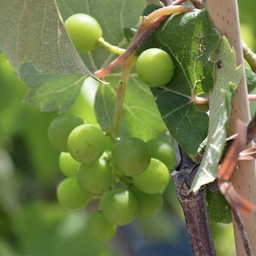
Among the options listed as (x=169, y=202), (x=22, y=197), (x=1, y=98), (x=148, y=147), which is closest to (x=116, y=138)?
(x=148, y=147)

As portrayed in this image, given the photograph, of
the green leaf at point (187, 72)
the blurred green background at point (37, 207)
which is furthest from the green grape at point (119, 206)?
the blurred green background at point (37, 207)

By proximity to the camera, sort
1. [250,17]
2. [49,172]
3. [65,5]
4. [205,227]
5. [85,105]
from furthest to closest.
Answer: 1. [49,172]
2. [250,17]
3. [85,105]
4. [65,5]
5. [205,227]

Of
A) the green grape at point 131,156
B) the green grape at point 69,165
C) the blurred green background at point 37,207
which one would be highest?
the green grape at point 131,156

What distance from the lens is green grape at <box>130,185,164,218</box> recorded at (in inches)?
29.0

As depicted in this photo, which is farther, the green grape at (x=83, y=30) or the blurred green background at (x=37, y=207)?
the blurred green background at (x=37, y=207)

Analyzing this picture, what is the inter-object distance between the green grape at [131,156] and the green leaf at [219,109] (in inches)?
3.5

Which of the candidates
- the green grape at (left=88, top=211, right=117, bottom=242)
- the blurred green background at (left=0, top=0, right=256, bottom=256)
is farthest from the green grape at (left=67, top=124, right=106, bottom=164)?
the blurred green background at (left=0, top=0, right=256, bottom=256)

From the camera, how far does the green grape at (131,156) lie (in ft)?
2.14

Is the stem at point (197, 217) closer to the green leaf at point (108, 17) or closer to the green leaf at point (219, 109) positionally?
the green leaf at point (219, 109)

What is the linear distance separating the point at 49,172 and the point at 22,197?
0.24 m

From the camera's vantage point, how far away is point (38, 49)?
0.65 meters

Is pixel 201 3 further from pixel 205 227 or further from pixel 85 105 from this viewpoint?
pixel 85 105

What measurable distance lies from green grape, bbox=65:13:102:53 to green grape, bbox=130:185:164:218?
0.16 metres

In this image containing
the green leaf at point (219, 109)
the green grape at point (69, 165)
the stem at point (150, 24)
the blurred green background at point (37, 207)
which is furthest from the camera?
the blurred green background at point (37, 207)
